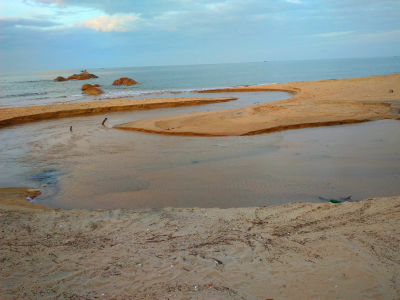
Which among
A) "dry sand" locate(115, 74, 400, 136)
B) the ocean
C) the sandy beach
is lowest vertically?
the sandy beach

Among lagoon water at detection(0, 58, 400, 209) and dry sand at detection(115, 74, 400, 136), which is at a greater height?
dry sand at detection(115, 74, 400, 136)

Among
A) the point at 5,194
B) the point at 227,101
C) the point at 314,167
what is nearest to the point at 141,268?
the point at 5,194

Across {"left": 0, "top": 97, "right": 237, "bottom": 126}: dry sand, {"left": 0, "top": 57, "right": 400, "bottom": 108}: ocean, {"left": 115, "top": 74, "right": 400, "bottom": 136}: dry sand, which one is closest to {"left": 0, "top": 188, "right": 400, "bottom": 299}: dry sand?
{"left": 115, "top": 74, "right": 400, "bottom": 136}: dry sand

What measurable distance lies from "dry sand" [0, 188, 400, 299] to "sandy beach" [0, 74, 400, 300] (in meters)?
0.01

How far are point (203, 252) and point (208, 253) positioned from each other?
0.07 meters

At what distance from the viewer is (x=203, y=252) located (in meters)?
3.62

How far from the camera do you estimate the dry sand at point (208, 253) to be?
9.59 ft

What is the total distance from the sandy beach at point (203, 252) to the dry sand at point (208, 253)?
0.04ft

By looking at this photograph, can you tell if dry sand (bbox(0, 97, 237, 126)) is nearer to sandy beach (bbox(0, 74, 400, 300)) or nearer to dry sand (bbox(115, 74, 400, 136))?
dry sand (bbox(115, 74, 400, 136))

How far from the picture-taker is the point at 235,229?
14.0 feet

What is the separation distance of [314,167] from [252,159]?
5.68 ft

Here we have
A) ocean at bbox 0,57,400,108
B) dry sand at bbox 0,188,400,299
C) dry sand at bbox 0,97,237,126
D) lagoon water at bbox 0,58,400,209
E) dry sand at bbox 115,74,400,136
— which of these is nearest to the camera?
dry sand at bbox 0,188,400,299

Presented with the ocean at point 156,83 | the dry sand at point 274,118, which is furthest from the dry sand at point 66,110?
the ocean at point 156,83

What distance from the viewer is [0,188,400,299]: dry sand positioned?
2.92 meters
